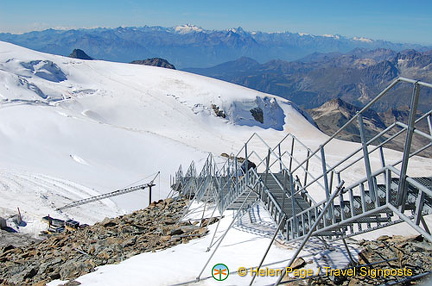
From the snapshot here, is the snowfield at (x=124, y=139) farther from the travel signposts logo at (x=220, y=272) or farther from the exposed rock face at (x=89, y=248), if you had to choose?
the exposed rock face at (x=89, y=248)

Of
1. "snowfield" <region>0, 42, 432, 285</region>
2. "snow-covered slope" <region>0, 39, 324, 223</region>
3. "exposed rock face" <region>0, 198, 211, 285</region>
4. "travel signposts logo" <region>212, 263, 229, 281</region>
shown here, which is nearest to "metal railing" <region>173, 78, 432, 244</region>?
"snowfield" <region>0, 42, 432, 285</region>

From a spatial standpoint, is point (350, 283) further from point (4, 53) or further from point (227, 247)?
point (4, 53)

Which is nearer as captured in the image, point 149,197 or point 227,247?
point 227,247

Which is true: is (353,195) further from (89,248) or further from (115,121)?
(115,121)

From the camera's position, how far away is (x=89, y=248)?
15672 millimetres

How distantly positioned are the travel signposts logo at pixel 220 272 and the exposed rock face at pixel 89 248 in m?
3.54

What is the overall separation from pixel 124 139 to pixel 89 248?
25893 millimetres

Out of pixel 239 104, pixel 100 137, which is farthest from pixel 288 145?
pixel 100 137

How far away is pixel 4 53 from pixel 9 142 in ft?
114

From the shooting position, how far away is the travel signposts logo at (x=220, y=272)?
35.0 ft

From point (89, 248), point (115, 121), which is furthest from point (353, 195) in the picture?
point (115, 121)

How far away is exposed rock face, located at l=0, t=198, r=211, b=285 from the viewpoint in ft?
44.7

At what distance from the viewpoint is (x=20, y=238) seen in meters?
20.4

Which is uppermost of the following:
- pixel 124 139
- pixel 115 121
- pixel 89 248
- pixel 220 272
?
pixel 220 272
